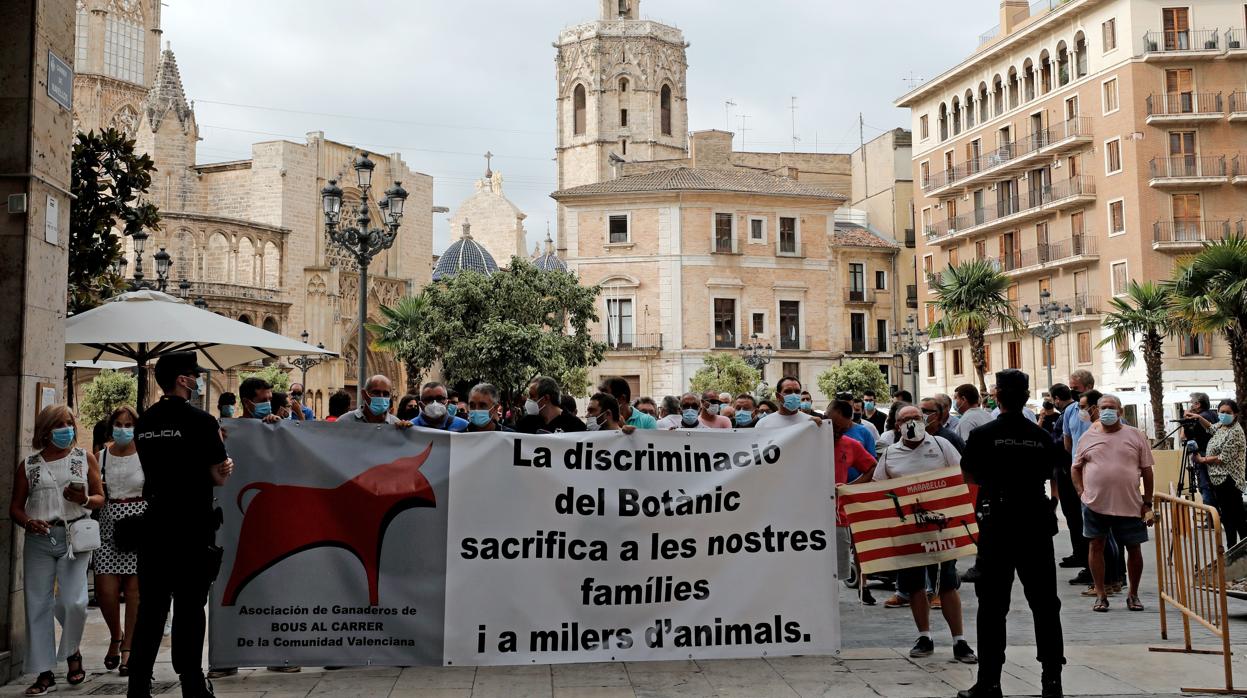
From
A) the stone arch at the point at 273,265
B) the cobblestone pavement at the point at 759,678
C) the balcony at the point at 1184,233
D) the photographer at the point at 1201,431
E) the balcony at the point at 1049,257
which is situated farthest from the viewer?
the stone arch at the point at 273,265

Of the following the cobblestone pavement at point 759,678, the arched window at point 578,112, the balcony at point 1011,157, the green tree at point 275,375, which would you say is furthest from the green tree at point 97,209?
the arched window at point 578,112

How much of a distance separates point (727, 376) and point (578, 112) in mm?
46720

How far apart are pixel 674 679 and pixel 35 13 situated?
19.1 ft

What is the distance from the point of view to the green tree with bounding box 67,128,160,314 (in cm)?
1185

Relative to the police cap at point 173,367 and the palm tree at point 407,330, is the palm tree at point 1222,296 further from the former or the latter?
the palm tree at point 407,330

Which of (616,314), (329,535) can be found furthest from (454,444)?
(616,314)

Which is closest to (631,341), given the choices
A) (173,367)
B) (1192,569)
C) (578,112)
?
(578,112)

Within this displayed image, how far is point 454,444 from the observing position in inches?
286

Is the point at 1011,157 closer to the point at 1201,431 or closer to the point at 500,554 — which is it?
the point at 1201,431

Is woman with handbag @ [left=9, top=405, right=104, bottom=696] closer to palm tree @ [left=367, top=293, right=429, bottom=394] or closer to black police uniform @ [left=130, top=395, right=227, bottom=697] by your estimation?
black police uniform @ [left=130, top=395, right=227, bottom=697]

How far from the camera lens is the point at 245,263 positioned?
5419 centimetres

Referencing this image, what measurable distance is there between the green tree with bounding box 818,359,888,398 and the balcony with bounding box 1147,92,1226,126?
14470mm

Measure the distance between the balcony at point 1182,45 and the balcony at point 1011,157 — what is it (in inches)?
141

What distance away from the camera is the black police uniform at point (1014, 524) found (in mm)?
6492
